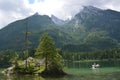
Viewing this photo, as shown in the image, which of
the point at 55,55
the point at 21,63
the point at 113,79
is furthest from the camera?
the point at 21,63

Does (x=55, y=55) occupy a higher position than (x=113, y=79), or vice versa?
(x=55, y=55)

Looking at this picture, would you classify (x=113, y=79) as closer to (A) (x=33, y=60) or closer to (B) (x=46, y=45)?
(B) (x=46, y=45)

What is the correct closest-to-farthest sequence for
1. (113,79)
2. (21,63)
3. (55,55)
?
(113,79), (55,55), (21,63)

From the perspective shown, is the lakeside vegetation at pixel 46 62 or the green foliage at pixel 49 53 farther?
the lakeside vegetation at pixel 46 62

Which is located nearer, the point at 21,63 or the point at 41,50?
the point at 41,50

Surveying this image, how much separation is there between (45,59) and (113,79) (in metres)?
34.8

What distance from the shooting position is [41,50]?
101 meters

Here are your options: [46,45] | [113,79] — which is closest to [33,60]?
[46,45]

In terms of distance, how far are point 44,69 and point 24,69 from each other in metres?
7.19

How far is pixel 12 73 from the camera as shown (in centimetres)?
10488

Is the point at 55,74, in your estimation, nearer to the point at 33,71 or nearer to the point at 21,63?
the point at 33,71

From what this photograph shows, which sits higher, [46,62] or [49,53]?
[49,53]

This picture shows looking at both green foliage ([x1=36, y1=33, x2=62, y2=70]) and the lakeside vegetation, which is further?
the lakeside vegetation

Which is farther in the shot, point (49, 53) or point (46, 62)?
point (46, 62)
